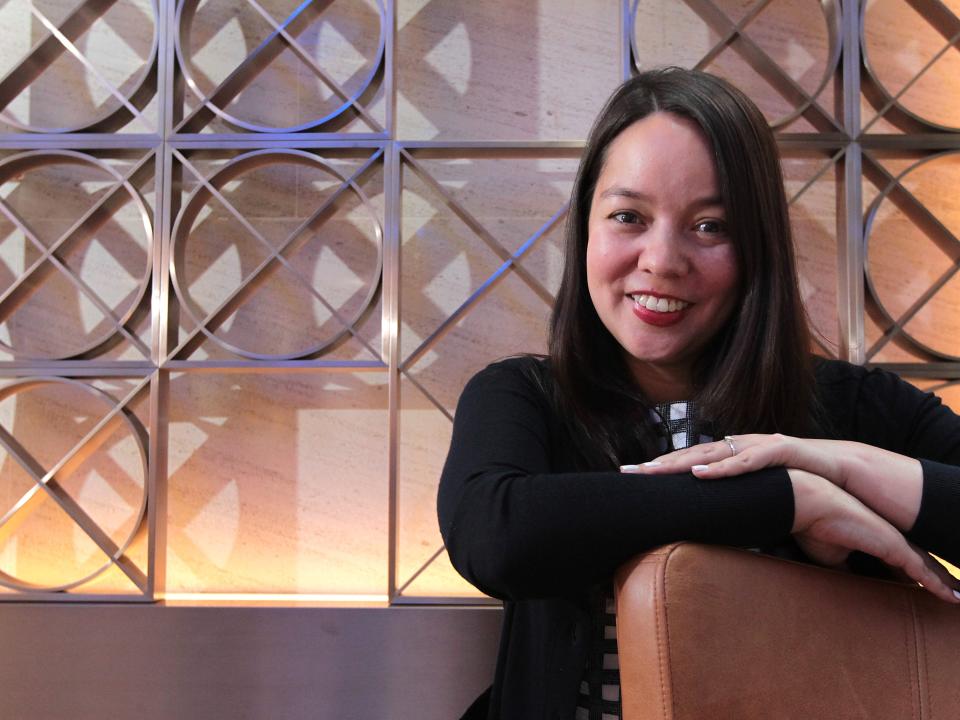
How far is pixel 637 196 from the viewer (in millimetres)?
1053

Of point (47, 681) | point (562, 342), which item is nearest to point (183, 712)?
point (47, 681)

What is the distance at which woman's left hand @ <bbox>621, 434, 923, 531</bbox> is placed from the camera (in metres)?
0.84

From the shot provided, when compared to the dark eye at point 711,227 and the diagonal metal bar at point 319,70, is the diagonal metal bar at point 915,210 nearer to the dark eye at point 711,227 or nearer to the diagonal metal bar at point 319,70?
the dark eye at point 711,227

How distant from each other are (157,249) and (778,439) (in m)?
1.37

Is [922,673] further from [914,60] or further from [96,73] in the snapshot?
[96,73]

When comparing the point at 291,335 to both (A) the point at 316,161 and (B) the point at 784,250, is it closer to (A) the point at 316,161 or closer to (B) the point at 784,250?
(A) the point at 316,161

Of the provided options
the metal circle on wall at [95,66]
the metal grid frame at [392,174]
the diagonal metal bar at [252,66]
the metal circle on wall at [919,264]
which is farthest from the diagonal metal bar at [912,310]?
the metal circle on wall at [95,66]

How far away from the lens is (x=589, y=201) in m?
1.18

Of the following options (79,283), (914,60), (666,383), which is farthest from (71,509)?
(914,60)

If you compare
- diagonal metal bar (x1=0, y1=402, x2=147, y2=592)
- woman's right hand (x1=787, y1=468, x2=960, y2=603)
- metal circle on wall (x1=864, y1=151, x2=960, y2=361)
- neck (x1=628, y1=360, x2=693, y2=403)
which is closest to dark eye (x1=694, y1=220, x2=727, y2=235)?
neck (x1=628, y1=360, x2=693, y2=403)

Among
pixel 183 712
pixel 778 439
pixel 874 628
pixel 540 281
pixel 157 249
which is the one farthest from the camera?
pixel 540 281

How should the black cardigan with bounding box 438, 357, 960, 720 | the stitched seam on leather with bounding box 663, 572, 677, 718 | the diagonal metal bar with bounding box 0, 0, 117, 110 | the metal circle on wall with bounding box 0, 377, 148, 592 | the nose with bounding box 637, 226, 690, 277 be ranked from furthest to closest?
1. the metal circle on wall with bounding box 0, 377, 148, 592
2. the diagonal metal bar with bounding box 0, 0, 117, 110
3. the nose with bounding box 637, 226, 690, 277
4. the black cardigan with bounding box 438, 357, 960, 720
5. the stitched seam on leather with bounding box 663, 572, 677, 718

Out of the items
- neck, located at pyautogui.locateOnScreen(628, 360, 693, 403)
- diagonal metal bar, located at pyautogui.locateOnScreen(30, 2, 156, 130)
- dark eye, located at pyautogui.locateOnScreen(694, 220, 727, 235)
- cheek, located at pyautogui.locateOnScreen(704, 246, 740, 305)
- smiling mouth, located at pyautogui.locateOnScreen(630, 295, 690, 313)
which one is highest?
diagonal metal bar, located at pyautogui.locateOnScreen(30, 2, 156, 130)

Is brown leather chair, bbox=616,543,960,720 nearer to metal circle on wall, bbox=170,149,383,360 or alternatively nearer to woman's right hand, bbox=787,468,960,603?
woman's right hand, bbox=787,468,960,603
